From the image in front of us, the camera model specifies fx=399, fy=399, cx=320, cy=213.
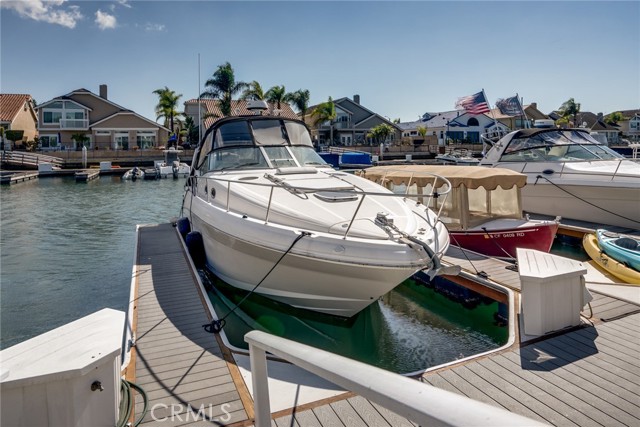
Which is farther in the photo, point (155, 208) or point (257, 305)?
point (155, 208)

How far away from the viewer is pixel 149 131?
43719 mm

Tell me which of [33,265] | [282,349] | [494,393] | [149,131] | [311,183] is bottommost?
[33,265]

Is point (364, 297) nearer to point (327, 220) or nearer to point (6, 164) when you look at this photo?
point (327, 220)

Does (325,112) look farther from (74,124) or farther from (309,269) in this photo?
(309,269)

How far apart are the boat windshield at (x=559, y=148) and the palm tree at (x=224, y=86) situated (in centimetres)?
2999

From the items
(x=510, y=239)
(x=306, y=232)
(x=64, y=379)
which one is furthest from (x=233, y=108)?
(x=64, y=379)

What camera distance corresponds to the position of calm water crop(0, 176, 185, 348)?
7367mm

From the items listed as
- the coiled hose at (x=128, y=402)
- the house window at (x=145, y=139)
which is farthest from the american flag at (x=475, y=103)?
the house window at (x=145, y=139)

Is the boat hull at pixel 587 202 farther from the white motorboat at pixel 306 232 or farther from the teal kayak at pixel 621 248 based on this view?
the white motorboat at pixel 306 232

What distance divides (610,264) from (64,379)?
9698 millimetres

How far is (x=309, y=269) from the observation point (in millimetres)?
5164

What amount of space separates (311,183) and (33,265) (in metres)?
7.96

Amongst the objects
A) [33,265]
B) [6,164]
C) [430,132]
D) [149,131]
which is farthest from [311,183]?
[430,132]

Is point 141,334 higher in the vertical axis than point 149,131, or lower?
lower
